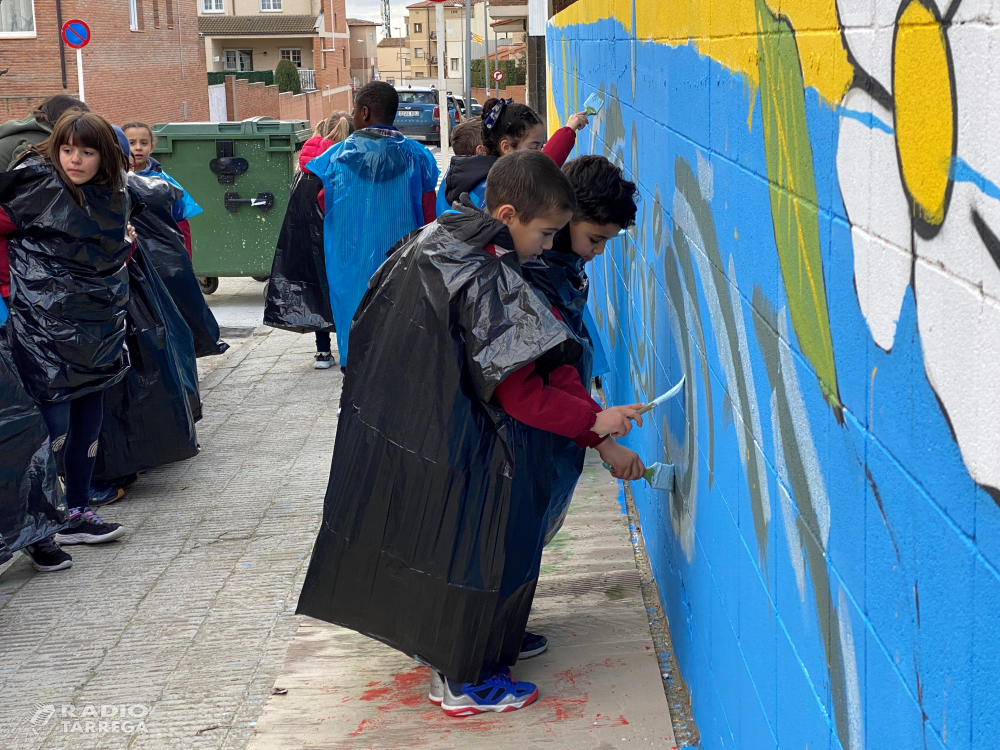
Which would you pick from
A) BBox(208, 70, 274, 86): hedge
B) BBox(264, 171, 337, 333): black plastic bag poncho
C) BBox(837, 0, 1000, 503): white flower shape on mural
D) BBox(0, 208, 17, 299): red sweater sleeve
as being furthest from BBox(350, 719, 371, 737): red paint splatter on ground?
BBox(208, 70, 274, 86): hedge

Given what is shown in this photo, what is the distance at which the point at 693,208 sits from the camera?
2.67m

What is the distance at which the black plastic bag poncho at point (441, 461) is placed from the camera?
2635 millimetres

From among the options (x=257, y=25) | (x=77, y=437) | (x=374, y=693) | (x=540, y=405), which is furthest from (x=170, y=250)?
(x=257, y=25)

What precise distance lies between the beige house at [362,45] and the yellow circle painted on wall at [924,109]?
7993 centimetres

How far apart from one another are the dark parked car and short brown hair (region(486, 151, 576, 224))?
97.4ft

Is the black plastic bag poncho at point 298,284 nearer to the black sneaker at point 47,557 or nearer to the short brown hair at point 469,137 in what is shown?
the short brown hair at point 469,137

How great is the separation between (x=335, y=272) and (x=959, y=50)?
215 inches

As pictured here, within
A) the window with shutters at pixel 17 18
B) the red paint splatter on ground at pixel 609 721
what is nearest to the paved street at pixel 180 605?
the red paint splatter on ground at pixel 609 721

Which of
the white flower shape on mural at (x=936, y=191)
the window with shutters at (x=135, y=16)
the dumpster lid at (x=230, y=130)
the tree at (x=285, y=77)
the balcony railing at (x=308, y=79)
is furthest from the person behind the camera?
the balcony railing at (x=308, y=79)

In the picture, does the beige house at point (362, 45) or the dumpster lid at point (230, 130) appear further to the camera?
the beige house at point (362, 45)

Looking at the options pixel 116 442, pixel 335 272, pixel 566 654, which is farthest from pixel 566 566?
pixel 335 272

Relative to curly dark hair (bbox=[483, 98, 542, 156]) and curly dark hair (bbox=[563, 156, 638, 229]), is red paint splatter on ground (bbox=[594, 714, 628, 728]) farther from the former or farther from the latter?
curly dark hair (bbox=[483, 98, 542, 156])

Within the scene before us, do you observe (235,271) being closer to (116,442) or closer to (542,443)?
(116,442)

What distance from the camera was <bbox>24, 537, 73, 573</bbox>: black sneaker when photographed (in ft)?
14.5
